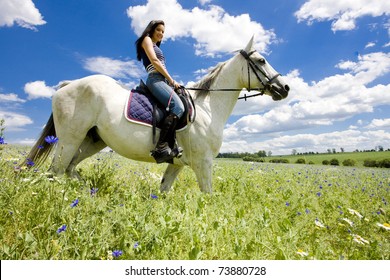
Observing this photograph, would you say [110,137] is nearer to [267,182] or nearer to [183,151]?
[183,151]

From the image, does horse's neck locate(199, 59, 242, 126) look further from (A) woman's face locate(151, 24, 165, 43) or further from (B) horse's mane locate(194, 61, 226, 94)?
(A) woman's face locate(151, 24, 165, 43)

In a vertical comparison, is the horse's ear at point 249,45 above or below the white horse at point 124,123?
above

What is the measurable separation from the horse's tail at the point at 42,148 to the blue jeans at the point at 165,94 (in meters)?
2.21

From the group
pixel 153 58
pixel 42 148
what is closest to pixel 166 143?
pixel 153 58

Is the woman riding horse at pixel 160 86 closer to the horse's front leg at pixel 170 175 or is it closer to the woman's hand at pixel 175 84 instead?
the woman's hand at pixel 175 84

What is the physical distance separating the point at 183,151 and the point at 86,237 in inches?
115

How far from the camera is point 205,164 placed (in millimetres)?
4707

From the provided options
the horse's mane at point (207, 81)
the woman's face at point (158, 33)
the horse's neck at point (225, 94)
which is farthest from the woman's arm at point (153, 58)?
the horse's neck at point (225, 94)

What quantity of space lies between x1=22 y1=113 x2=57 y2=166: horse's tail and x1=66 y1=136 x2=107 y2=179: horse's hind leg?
0.49 m

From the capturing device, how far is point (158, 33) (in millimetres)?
5000

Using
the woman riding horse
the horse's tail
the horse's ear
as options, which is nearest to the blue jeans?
the woman riding horse

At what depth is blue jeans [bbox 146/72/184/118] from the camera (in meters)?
4.57

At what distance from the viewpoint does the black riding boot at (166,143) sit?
175 inches
